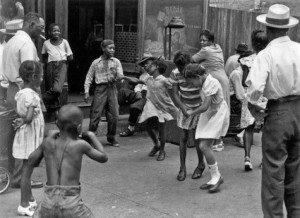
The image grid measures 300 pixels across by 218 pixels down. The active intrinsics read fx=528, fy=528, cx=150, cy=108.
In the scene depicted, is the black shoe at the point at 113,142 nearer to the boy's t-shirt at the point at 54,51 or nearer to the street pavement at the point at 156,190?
the street pavement at the point at 156,190

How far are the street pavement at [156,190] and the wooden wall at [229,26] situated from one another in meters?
3.50

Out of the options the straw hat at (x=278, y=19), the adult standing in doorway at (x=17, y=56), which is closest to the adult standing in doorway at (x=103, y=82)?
the adult standing in doorway at (x=17, y=56)

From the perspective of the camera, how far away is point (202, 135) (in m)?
6.18

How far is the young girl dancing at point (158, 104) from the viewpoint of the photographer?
24.4ft

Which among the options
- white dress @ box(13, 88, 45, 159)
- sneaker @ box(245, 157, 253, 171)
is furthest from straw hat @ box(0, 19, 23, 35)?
sneaker @ box(245, 157, 253, 171)

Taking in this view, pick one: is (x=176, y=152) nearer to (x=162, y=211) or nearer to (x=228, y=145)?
(x=228, y=145)

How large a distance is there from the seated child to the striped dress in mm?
2796

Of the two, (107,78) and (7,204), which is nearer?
(7,204)

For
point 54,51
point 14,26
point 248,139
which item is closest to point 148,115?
point 248,139

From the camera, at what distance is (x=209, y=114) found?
6301 mm

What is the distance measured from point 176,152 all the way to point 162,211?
2.70 meters

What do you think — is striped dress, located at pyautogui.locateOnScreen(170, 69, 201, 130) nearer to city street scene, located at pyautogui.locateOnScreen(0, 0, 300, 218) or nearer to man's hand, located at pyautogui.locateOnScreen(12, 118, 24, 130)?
city street scene, located at pyautogui.locateOnScreen(0, 0, 300, 218)

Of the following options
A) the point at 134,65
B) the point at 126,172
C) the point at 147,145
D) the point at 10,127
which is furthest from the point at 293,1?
the point at 10,127

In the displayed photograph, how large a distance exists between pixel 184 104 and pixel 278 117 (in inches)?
83.0
